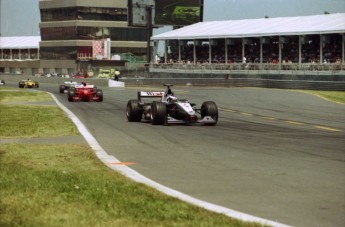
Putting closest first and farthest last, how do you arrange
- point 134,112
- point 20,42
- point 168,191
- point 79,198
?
point 79,198 < point 168,191 < point 134,112 < point 20,42

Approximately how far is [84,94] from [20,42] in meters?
108

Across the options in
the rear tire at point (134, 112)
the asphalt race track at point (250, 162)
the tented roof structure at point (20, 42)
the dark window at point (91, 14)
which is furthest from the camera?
the tented roof structure at point (20, 42)

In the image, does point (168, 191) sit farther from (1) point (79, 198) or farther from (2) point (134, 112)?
(2) point (134, 112)

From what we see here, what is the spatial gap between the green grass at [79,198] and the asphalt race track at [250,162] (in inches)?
25.2

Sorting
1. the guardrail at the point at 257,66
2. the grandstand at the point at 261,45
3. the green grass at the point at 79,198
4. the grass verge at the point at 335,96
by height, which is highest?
the grandstand at the point at 261,45

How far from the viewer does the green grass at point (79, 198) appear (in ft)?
20.9

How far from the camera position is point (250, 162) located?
11.3 metres

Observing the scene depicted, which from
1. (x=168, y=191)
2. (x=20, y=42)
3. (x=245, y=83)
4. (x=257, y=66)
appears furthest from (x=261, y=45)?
(x=20, y=42)

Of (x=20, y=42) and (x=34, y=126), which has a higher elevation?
(x=20, y=42)

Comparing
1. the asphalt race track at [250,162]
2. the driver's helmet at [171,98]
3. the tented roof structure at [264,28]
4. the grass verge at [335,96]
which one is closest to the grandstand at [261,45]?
the tented roof structure at [264,28]

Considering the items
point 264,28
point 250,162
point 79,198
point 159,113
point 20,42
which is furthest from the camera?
point 20,42

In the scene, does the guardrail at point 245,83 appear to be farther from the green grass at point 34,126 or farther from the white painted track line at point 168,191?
the white painted track line at point 168,191

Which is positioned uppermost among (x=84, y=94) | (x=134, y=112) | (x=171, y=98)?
(x=171, y=98)

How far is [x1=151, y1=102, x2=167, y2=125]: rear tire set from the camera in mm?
19844
